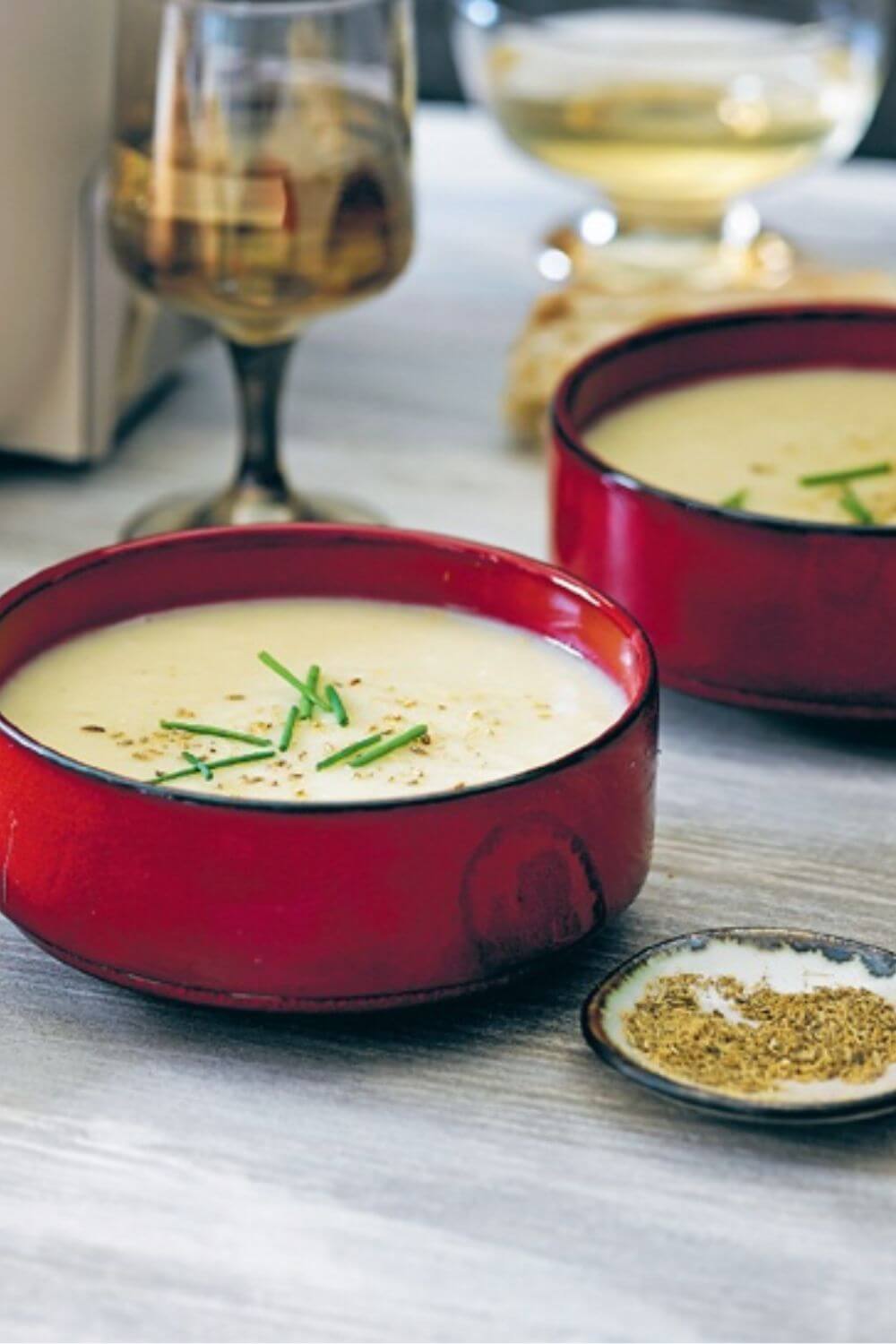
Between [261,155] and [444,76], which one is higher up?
[261,155]

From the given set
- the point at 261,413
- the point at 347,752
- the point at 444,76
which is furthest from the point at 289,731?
the point at 444,76

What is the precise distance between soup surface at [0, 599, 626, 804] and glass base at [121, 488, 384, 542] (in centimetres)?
24

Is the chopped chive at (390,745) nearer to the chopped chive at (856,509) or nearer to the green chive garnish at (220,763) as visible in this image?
the green chive garnish at (220,763)

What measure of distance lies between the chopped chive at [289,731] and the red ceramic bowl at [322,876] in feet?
0.29

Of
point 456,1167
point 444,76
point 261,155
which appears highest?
point 261,155

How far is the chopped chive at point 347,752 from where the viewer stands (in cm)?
78

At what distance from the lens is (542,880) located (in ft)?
2.44

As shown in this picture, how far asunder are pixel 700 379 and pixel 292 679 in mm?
369

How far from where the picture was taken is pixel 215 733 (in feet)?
2.63

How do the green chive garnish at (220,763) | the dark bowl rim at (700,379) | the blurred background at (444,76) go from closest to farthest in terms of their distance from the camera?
the green chive garnish at (220,763), the dark bowl rim at (700,379), the blurred background at (444,76)

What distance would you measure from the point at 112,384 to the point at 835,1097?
0.65 metres

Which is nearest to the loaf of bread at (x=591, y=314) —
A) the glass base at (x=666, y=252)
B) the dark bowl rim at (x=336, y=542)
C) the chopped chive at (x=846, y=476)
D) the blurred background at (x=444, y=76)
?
the glass base at (x=666, y=252)

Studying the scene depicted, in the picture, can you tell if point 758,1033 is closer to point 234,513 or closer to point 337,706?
point 337,706

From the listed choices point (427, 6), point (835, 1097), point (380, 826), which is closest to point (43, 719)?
point (380, 826)
